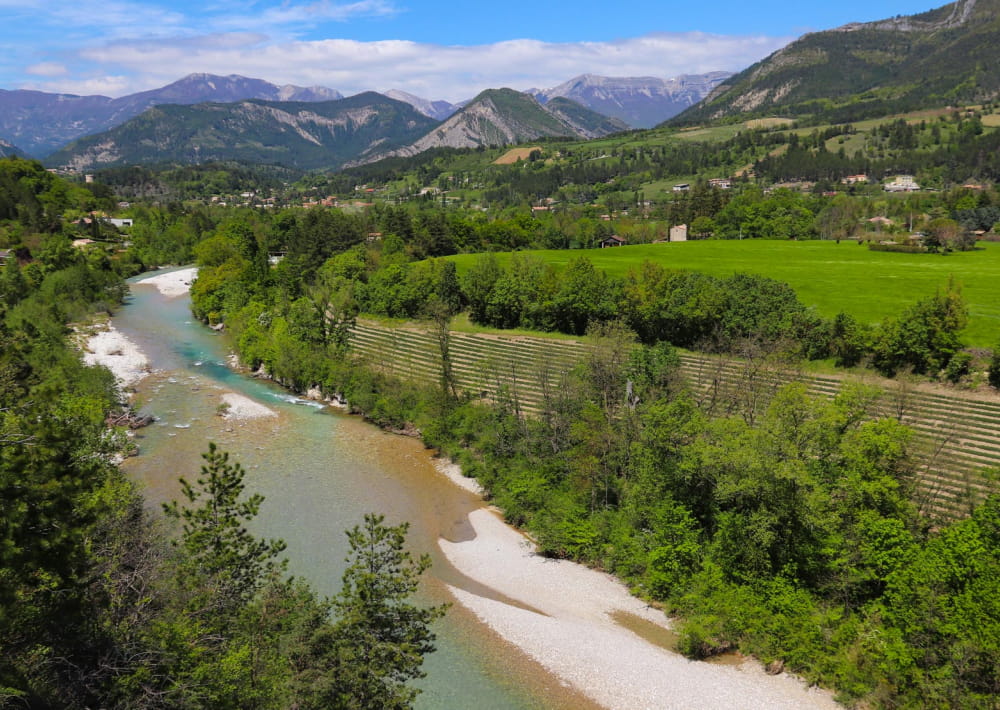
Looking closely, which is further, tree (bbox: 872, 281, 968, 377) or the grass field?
the grass field

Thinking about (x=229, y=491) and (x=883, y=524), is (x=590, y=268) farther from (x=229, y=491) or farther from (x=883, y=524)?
(x=229, y=491)

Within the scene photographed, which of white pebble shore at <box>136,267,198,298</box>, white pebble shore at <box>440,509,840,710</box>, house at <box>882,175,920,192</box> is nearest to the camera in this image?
white pebble shore at <box>440,509,840,710</box>

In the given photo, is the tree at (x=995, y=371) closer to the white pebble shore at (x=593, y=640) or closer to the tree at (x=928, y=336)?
the tree at (x=928, y=336)

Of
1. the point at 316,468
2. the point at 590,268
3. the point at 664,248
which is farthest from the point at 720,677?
the point at 664,248

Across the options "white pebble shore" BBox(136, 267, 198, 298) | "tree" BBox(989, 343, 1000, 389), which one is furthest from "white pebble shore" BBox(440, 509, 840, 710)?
"white pebble shore" BBox(136, 267, 198, 298)

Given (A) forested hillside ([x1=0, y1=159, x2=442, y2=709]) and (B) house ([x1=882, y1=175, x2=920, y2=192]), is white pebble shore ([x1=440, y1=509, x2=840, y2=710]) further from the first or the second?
(B) house ([x1=882, y1=175, x2=920, y2=192])

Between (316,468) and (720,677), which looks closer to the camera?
(720,677)

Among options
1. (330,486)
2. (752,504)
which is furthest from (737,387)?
(330,486)
